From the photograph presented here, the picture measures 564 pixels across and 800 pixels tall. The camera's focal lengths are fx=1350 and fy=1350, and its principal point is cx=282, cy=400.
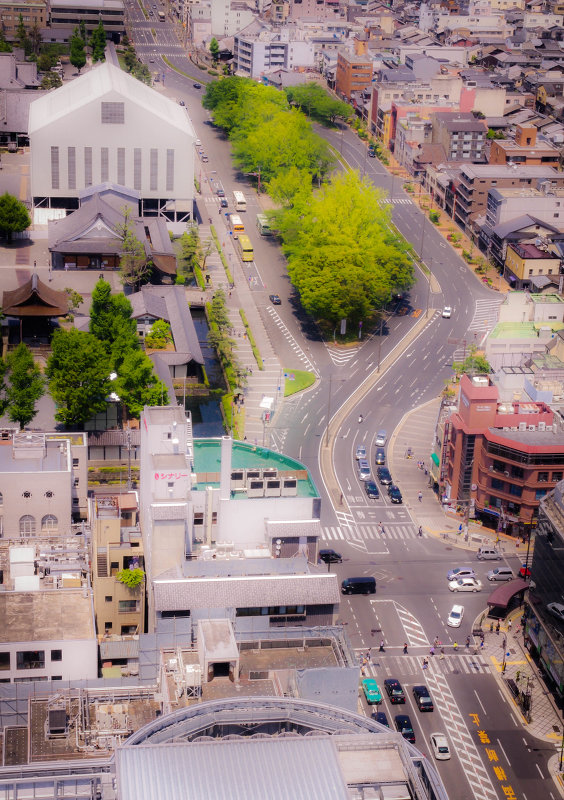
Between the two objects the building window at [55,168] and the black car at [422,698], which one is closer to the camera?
the black car at [422,698]

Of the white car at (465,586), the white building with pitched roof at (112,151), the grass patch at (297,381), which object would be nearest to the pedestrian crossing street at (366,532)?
the white car at (465,586)

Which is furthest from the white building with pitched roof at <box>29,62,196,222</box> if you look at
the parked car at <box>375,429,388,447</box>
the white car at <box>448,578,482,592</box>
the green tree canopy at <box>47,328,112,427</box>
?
the white car at <box>448,578,482,592</box>

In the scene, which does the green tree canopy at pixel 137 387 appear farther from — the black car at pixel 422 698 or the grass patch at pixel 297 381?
the black car at pixel 422 698

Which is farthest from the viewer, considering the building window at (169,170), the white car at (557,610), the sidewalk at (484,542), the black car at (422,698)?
the building window at (169,170)

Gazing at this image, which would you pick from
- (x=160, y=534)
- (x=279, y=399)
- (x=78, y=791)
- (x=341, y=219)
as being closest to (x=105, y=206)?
(x=341, y=219)

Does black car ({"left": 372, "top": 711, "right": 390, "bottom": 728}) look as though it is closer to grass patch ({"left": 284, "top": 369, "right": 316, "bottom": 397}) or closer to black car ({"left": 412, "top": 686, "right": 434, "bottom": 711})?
black car ({"left": 412, "top": 686, "right": 434, "bottom": 711})
